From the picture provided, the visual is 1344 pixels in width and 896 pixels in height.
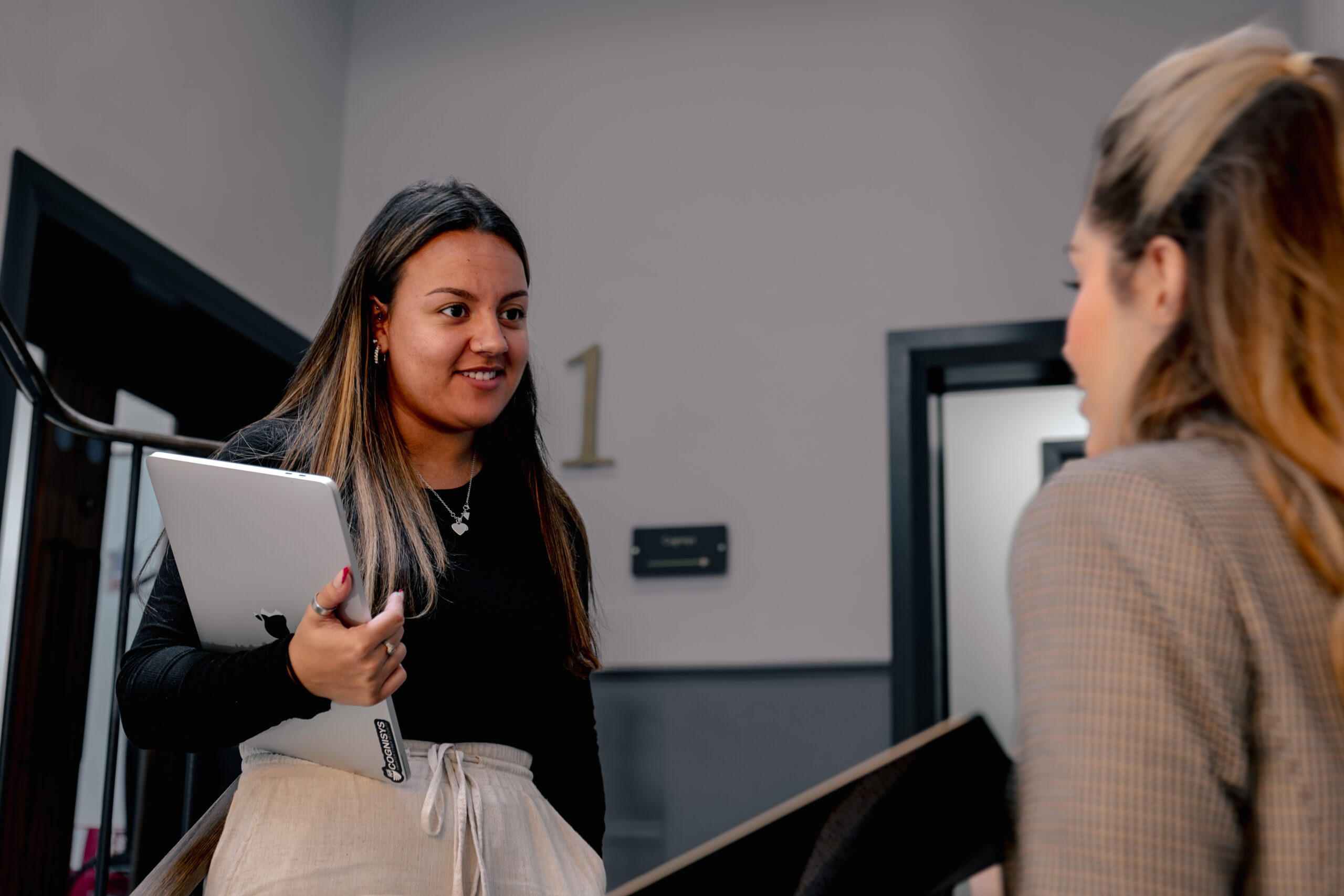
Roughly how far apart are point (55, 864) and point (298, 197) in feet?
5.93

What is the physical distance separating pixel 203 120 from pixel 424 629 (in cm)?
213

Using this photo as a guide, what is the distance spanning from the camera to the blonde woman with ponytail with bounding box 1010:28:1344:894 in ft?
2.19

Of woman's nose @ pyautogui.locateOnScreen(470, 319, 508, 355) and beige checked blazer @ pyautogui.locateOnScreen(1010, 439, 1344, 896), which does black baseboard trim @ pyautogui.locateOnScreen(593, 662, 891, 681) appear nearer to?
woman's nose @ pyautogui.locateOnScreen(470, 319, 508, 355)

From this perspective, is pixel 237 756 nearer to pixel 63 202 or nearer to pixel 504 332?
pixel 63 202

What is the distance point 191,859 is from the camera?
133 cm

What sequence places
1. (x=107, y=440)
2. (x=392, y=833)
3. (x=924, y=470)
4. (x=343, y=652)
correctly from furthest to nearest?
(x=924, y=470)
(x=107, y=440)
(x=392, y=833)
(x=343, y=652)

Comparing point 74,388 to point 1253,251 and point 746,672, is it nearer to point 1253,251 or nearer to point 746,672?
point 746,672

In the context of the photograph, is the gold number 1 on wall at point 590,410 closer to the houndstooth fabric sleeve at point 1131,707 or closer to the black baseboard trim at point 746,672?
the black baseboard trim at point 746,672

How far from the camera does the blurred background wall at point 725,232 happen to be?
3.12 metres

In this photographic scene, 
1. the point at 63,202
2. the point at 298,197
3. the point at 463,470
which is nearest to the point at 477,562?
the point at 463,470

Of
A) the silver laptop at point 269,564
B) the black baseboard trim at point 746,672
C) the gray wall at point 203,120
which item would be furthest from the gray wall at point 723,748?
the silver laptop at point 269,564

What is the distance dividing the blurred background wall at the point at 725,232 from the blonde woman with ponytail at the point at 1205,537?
241 cm

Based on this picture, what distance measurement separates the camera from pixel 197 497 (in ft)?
4.09

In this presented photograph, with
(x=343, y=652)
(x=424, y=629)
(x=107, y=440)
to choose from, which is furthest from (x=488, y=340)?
(x=107, y=440)
